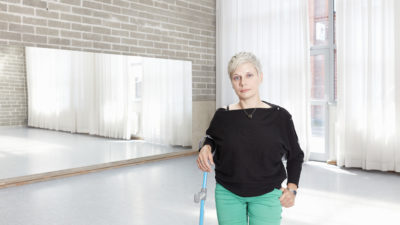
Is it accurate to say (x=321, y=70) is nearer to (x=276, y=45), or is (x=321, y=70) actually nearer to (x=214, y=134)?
(x=276, y=45)

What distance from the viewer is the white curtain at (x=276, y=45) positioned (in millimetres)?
5508

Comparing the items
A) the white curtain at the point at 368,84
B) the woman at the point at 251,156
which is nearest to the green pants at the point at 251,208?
the woman at the point at 251,156

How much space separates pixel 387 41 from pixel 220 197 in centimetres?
429

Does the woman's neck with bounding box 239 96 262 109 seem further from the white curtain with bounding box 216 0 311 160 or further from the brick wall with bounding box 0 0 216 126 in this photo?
the white curtain with bounding box 216 0 311 160

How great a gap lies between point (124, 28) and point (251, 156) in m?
4.49

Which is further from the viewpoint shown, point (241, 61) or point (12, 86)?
point (12, 86)

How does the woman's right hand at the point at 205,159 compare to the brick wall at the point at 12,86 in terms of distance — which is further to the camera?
the brick wall at the point at 12,86

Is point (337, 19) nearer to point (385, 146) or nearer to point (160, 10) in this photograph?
point (385, 146)

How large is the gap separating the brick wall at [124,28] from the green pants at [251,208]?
12.8 ft

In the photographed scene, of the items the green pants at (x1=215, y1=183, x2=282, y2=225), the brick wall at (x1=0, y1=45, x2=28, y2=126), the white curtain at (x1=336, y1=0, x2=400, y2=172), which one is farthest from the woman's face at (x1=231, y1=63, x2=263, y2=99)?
the white curtain at (x1=336, y1=0, x2=400, y2=172)

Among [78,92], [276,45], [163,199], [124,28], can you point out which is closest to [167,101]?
[124,28]

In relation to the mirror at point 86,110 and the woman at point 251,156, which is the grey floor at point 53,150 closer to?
the mirror at point 86,110

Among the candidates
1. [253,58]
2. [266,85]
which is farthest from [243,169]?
[266,85]

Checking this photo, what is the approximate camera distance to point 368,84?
4.82 metres
